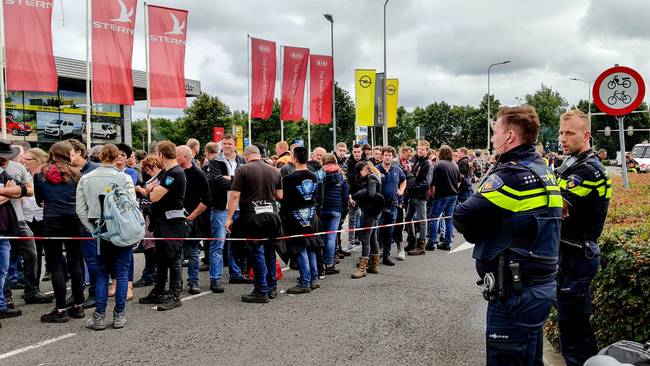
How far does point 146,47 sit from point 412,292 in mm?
13055

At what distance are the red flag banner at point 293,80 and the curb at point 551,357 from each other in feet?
62.8

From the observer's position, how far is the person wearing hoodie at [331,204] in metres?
7.78

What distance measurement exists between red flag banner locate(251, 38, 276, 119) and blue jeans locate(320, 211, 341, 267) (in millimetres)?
13732

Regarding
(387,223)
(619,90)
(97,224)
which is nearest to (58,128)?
(387,223)

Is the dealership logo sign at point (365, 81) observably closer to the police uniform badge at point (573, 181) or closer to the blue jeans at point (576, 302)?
the police uniform badge at point (573, 181)

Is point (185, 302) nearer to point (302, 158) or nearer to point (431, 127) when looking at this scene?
point (302, 158)

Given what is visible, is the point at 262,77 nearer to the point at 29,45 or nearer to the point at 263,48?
the point at 263,48

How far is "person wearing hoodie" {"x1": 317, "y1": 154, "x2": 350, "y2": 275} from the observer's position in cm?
778

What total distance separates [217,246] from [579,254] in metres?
4.86

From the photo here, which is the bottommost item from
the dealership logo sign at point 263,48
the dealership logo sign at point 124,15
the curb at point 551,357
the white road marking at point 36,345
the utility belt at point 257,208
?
the white road marking at point 36,345

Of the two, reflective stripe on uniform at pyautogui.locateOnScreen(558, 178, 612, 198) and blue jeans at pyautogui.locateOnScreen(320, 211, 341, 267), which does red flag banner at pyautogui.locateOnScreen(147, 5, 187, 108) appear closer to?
blue jeans at pyautogui.locateOnScreen(320, 211, 341, 267)

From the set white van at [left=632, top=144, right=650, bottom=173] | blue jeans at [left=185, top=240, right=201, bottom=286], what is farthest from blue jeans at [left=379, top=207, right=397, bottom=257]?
white van at [left=632, top=144, right=650, bottom=173]

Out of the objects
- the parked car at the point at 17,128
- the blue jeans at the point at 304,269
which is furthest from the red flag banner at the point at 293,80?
the parked car at the point at 17,128

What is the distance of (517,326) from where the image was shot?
2.62 m
